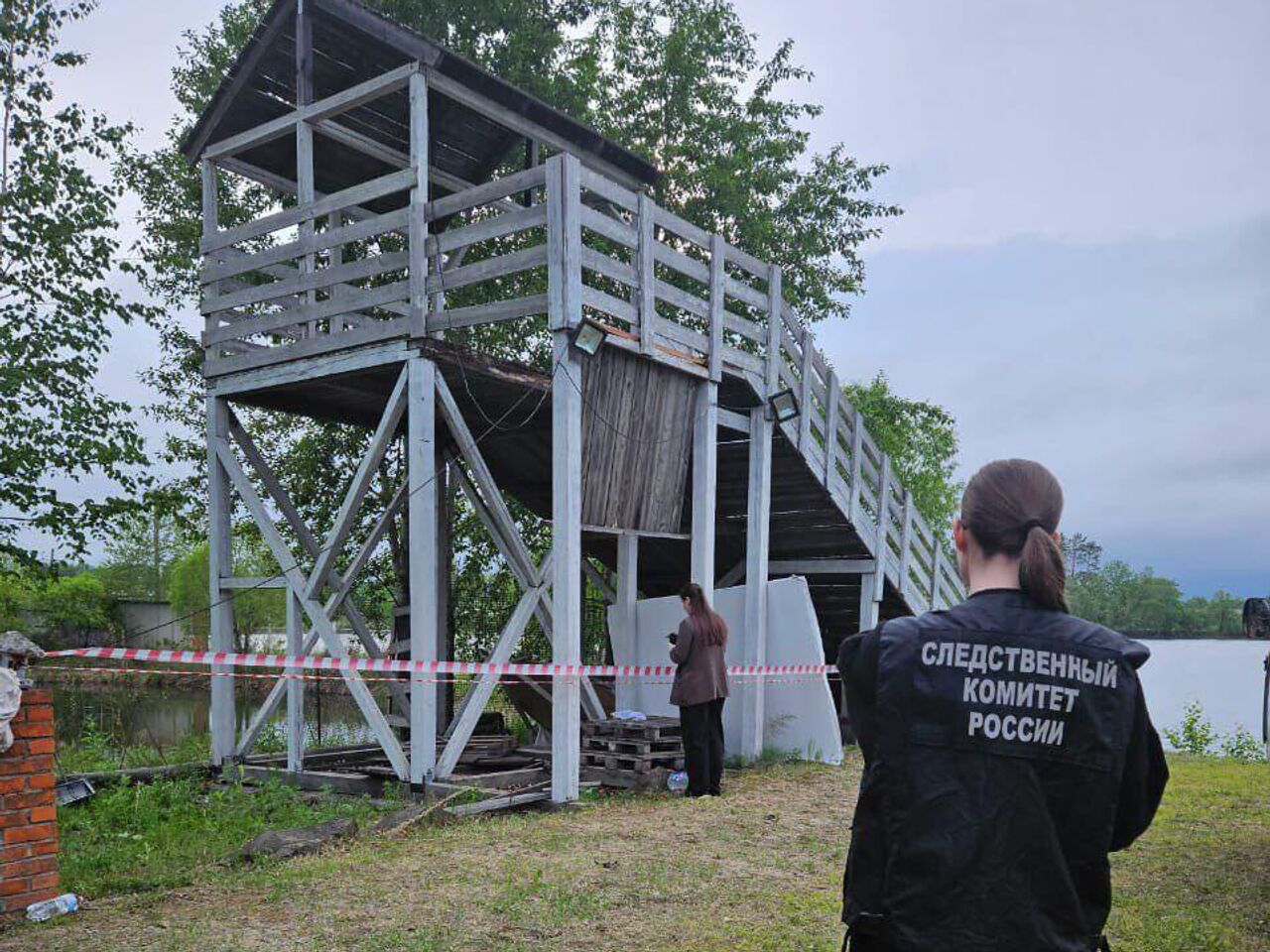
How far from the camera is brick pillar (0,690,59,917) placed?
5598 millimetres

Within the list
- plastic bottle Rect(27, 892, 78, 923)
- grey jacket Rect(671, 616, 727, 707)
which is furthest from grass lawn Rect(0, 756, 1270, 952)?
grey jacket Rect(671, 616, 727, 707)

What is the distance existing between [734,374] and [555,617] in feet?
12.6

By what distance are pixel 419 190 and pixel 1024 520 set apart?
7.87 meters

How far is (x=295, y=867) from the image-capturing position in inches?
261

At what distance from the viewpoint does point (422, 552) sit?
29.7 feet

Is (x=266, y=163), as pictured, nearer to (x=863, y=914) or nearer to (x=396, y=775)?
(x=396, y=775)

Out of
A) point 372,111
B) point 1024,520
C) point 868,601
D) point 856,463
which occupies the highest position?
point 372,111

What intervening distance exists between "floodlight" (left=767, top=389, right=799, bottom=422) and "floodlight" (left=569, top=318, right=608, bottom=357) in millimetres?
3275

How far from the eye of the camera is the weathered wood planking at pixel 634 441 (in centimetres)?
980

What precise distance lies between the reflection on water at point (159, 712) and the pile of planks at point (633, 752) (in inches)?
294

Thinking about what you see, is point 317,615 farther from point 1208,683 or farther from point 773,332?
point 1208,683

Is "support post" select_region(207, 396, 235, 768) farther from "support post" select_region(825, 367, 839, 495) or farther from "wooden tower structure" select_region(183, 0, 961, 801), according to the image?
"support post" select_region(825, 367, 839, 495)

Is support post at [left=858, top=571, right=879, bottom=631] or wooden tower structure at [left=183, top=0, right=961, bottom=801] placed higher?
wooden tower structure at [left=183, top=0, right=961, bottom=801]

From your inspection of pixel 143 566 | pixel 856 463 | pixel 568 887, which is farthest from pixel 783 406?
pixel 143 566
